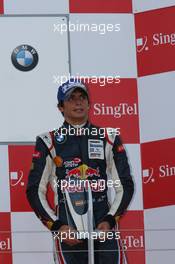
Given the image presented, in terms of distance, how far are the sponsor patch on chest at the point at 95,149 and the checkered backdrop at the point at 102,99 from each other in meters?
0.11

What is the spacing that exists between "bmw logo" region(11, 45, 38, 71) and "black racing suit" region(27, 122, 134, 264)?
0.99 ft

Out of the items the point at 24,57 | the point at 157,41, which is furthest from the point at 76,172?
the point at 157,41

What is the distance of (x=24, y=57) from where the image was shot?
11.9 feet

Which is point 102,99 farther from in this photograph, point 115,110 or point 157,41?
point 157,41

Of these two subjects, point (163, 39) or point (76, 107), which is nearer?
point (76, 107)

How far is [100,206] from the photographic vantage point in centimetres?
355

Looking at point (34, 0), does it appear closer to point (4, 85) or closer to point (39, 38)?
point (39, 38)

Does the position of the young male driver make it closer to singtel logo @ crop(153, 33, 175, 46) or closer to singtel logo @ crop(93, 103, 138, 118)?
singtel logo @ crop(93, 103, 138, 118)

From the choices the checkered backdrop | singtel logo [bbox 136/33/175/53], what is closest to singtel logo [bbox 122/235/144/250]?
the checkered backdrop

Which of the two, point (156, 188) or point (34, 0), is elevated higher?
point (34, 0)

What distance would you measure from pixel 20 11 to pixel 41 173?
2.28ft

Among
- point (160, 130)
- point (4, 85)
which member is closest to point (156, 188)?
point (160, 130)

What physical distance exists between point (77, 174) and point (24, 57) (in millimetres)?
558

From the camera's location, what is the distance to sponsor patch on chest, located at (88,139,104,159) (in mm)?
3539
